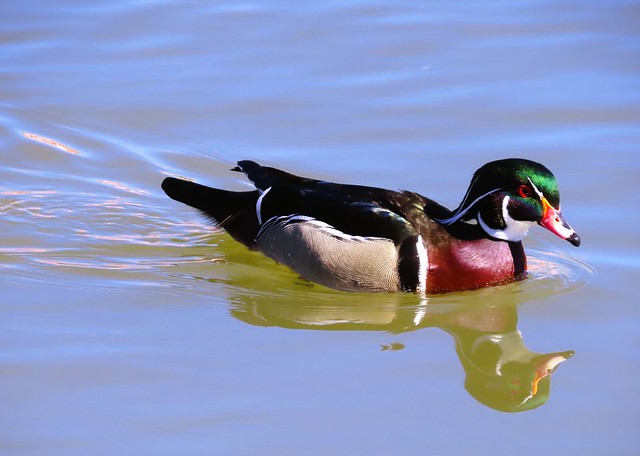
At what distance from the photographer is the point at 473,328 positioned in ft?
21.1

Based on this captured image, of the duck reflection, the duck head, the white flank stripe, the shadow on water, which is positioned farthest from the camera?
the white flank stripe

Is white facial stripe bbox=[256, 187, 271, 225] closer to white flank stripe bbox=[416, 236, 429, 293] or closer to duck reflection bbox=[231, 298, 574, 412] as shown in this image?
duck reflection bbox=[231, 298, 574, 412]

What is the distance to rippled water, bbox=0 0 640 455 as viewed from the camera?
529cm

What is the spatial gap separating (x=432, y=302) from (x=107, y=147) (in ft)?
10.1

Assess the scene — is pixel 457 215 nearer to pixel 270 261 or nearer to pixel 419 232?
pixel 419 232

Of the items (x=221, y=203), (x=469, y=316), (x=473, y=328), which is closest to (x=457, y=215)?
(x=469, y=316)

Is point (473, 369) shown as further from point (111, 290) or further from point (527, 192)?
point (111, 290)

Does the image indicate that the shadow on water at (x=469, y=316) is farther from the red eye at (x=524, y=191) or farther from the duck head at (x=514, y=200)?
the red eye at (x=524, y=191)

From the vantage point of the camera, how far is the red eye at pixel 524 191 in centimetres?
→ 662

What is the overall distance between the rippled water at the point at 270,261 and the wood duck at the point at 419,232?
14 cm

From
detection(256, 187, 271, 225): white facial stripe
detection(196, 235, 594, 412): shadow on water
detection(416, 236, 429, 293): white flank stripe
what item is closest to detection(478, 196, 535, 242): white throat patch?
detection(196, 235, 594, 412): shadow on water

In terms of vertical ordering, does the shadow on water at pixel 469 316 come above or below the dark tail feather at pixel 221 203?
below

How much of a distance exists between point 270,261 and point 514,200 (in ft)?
5.57

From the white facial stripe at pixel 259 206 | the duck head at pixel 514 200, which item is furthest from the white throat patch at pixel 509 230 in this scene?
the white facial stripe at pixel 259 206
